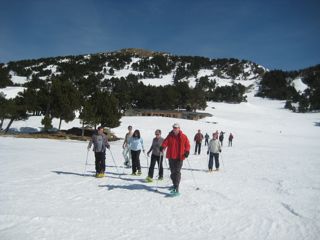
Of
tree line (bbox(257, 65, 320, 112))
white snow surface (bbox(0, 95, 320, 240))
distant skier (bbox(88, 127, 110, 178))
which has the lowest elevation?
white snow surface (bbox(0, 95, 320, 240))

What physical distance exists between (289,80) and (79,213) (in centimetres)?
18948

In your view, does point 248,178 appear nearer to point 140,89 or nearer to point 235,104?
point 140,89

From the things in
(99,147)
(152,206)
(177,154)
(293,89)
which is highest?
(293,89)

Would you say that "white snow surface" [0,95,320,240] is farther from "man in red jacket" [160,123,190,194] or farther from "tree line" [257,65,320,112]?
"tree line" [257,65,320,112]

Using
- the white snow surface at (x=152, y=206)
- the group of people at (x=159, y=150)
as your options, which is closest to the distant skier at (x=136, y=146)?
the group of people at (x=159, y=150)

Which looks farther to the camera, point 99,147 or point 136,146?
point 136,146

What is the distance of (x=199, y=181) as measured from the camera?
13.1 m

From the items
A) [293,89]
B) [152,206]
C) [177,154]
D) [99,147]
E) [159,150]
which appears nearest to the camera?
[152,206]

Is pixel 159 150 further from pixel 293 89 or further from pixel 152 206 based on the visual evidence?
pixel 293 89

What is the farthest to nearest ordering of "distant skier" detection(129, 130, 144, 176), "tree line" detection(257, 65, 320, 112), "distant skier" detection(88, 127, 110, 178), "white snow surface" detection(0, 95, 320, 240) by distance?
"tree line" detection(257, 65, 320, 112), "distant skier" detection(129, 130, 144, 176), "distant skier" detection(88, 127, 110, 178), "white snow surface" detection(0, 95, 320, 240)

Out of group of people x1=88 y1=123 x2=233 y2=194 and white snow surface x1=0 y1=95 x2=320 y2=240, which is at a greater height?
group of people x1=88 y1=123 x2=233 y2=194

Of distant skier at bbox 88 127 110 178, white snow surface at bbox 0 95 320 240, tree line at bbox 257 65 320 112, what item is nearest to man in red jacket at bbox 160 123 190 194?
white snow surface at bbox 0 95 320 240

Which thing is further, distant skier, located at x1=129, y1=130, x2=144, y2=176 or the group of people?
distant skier, located at x1=129, y1=130, x2=144, y2=176

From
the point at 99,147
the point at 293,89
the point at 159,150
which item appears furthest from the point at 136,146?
the point at 293,89
